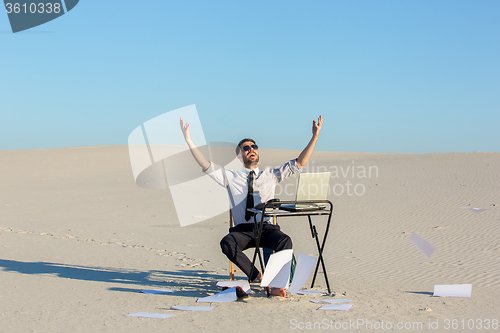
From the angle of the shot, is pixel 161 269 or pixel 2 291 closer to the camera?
pixel 2 291

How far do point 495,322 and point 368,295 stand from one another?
1.28 m

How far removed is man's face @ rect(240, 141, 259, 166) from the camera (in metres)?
5.06

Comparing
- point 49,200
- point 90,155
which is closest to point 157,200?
point 49,200

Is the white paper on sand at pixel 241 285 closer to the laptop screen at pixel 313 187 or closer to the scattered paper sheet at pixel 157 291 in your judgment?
the scattered paper sheet at pixel 157 291

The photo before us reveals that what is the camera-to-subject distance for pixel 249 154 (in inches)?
199

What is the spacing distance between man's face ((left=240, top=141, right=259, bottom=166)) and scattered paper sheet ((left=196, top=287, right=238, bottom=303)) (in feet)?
4.68

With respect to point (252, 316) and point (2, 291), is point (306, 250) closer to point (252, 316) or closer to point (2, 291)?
point (252, 316)

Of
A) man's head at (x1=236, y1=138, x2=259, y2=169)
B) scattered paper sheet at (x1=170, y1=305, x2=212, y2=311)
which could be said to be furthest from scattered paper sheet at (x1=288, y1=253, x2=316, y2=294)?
man's head at (x1=236, y1=138, x2=259, y2=169)

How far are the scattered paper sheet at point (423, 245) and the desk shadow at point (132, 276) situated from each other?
12.0ft

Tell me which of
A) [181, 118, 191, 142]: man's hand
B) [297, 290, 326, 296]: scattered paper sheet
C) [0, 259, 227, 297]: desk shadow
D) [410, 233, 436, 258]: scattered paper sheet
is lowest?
[410, 233, 436, 258]: scattered paper sheet

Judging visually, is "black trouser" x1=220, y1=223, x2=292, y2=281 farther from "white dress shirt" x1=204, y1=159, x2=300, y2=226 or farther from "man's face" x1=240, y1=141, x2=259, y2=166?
"man's face" x1=240, y1=141, x2=259, y2=166

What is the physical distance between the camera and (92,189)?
859 inches

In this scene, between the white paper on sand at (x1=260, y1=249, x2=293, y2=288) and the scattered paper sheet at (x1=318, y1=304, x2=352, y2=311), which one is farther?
the white paper on sand at (x1=260, y1=249, x2=293, y2=288)

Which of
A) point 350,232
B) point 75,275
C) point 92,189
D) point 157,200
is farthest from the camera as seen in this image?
point 92,189
